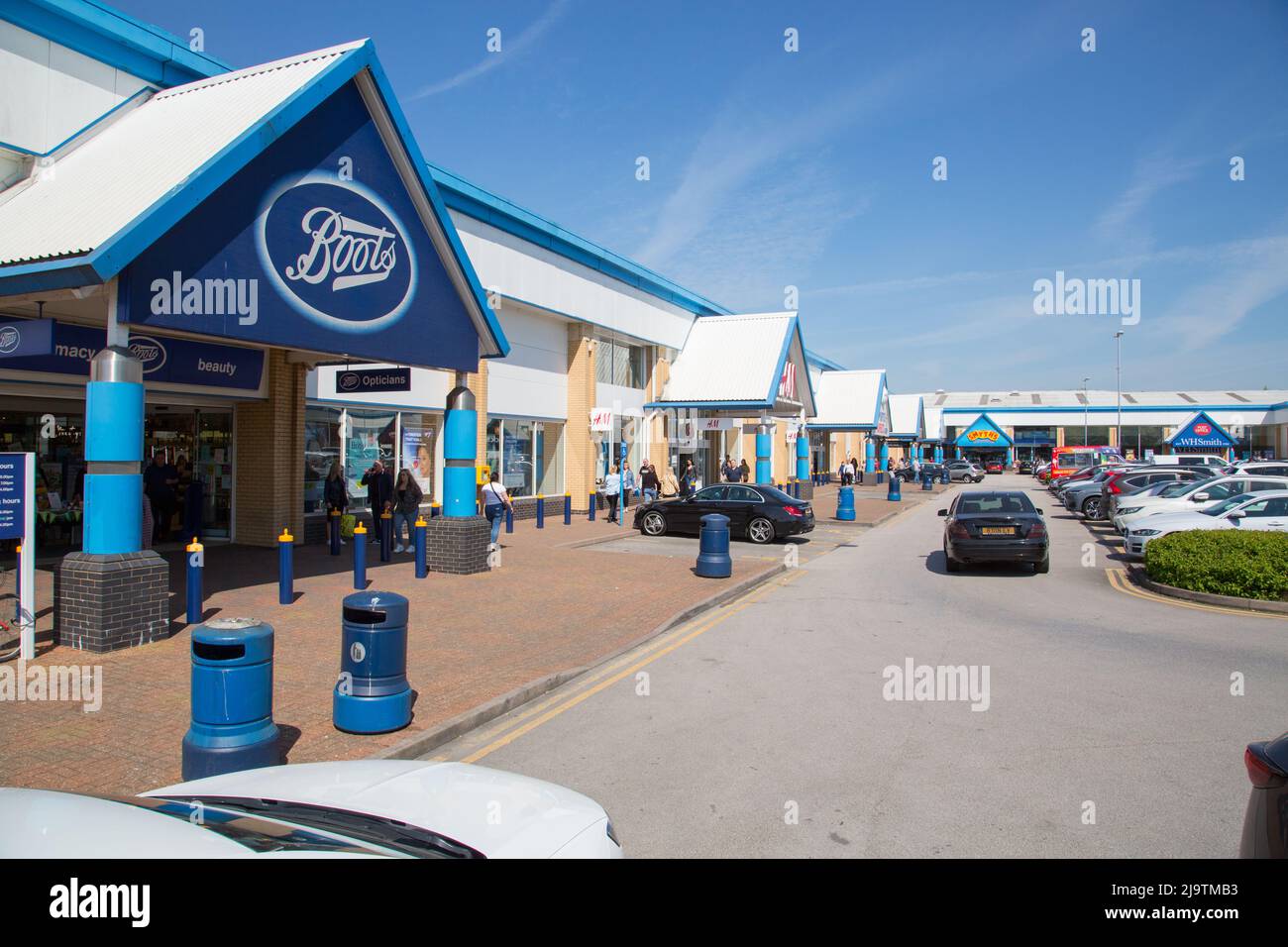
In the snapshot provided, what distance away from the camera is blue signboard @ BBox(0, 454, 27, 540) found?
25.4 feet

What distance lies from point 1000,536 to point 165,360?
47.1 feet

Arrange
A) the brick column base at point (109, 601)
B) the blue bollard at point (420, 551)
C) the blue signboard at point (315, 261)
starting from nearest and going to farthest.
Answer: the brick column base at point (109, 601), the blue signboard at point (315, 261), the blue bollard at point (420, 551)

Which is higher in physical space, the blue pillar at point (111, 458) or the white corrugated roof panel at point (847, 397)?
the white corrugated roof panel at point (847, 397)

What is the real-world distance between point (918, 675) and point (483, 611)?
551cm

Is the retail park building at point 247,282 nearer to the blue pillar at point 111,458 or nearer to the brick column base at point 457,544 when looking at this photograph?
the blue pillar at point 111,458

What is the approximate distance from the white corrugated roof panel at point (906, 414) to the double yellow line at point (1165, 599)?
49.1 meters

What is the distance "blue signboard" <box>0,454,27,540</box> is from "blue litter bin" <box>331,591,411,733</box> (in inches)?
149

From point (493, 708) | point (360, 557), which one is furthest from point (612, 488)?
point (493, 708)

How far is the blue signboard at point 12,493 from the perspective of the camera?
7.75 meters

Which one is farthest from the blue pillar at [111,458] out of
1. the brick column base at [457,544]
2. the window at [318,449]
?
the window at [318,449]
